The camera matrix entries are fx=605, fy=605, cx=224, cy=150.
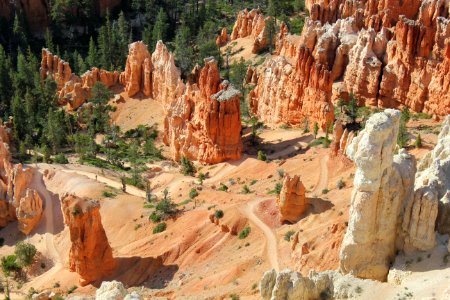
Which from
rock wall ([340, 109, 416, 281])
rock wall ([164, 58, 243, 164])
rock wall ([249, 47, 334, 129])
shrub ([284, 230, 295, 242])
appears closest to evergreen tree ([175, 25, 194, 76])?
rock wall ([249, 47, 334, 129])

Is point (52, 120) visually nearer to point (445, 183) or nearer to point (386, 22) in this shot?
point (386, 22)

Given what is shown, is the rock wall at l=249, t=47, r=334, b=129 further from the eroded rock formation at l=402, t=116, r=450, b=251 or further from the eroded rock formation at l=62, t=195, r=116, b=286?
the eroded rock formation at l=402, t=116, r=450, b=251

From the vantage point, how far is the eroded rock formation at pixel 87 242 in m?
43.8

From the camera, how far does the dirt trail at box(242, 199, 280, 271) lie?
41906 millimetres

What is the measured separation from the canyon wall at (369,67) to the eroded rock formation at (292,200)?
801 inches

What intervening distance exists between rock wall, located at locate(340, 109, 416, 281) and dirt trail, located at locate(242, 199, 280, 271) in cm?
1068

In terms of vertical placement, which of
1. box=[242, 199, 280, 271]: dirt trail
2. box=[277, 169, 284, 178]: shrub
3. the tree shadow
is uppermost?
box=[242, 199, 280, 271]: dirt trail

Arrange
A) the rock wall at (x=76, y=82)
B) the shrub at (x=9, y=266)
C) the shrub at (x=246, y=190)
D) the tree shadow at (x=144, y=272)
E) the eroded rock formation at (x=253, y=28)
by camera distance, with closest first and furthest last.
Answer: the tree shadow at (x=144, y=272)
the shrub at (x=9, y=266)
the shrub at (x=246, y=190)
the rock wall at (x=76, y=82)
the eroded rock formation at (x=253, y=28)

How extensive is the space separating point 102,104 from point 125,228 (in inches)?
1329

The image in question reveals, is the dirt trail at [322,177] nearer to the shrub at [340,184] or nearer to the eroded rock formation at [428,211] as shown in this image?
the shrub at [340,184]

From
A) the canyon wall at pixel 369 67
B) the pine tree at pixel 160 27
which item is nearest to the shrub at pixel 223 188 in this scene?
the canyon wall at pixel 369 67

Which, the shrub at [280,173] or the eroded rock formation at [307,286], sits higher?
the eroded rock formation at [307,286]

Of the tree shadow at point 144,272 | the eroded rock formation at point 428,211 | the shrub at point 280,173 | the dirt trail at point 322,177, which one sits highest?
the eroded rock formation at point 428,211

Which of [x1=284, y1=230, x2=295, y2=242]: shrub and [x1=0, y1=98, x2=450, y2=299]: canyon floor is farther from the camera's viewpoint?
[x1=284, y1=230, x2=295, y2=242]: shrub
